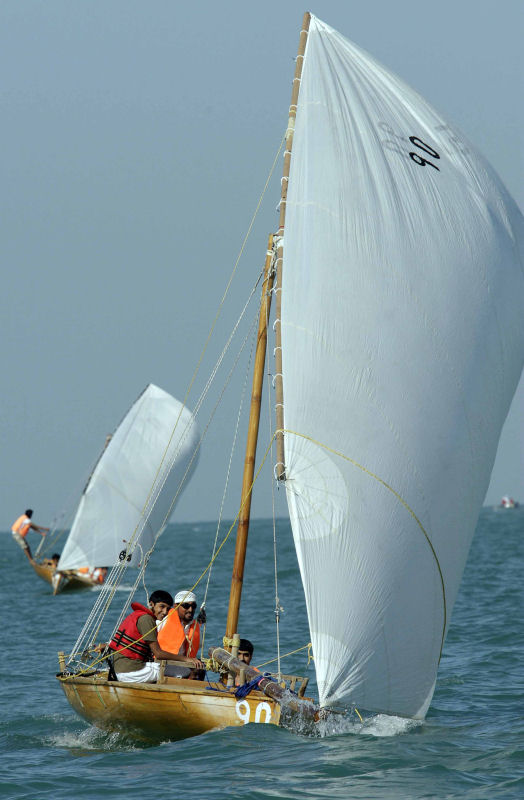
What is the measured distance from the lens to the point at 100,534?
135 feet

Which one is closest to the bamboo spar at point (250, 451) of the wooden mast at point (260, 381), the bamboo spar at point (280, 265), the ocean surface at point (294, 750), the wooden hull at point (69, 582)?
the wooden mast at point (260, 381)

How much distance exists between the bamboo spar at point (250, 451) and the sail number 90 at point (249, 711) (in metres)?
1.43

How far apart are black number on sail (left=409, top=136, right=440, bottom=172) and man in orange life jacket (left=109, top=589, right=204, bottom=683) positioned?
242 inches

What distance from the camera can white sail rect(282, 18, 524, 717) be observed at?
13.2 metres

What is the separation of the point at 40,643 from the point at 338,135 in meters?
14.2

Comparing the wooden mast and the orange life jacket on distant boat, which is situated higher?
the wooden mast

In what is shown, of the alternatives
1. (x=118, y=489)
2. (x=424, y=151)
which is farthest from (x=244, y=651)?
(x=118, y=489)

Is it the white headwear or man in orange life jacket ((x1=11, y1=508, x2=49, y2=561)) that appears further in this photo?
man in orange life jacket ((x1=11, y1=508, x2=49, y2=561))

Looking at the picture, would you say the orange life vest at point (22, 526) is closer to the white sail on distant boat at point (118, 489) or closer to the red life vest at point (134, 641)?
the white sail on distant boat at point (118, 489)

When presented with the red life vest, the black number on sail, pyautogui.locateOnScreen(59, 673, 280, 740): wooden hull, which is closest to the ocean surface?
pyautogui.locateOnScreen(59, 673, 280, 740): wooden hull

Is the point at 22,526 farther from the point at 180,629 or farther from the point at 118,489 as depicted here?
the point at 180,629

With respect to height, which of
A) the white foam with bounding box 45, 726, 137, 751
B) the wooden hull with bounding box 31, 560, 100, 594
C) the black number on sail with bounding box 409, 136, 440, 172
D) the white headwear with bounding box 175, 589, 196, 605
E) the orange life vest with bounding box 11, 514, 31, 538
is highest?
the black number on sail with bounding box 409, 136, 440, 172

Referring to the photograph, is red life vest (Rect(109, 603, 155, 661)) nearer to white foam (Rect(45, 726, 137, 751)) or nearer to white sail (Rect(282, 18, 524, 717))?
white foam (Rect(45, 726, 137, 751))

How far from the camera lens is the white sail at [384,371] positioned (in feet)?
43.3
